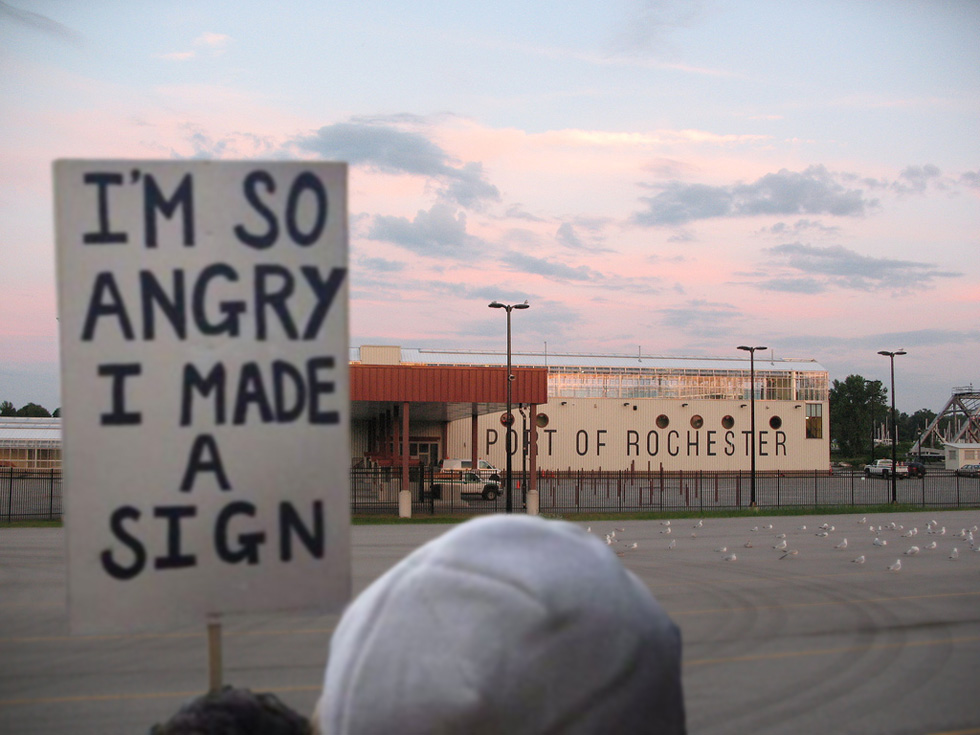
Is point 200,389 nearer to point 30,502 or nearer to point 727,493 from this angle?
point 30,502

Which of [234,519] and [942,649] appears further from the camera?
[942,649]

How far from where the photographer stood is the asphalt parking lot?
7.52 m

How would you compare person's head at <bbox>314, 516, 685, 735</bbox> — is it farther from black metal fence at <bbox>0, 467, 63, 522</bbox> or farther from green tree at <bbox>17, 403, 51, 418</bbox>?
green tree at <bbox>17, 403, 51, 418</bbox>

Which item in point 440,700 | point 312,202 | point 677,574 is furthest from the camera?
point 677,574

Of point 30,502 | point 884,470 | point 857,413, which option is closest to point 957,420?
point 857,413

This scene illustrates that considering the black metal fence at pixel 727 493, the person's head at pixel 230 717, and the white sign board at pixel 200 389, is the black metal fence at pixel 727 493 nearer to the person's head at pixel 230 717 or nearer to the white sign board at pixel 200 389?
the person's head at pixel 230 717

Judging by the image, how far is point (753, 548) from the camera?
2055 cm

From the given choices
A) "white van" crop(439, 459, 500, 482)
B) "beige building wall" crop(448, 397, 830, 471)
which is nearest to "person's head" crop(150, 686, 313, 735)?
"white van" crop(439, 459, 500, 482)

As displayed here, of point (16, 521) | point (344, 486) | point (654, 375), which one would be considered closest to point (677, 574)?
point (344, 486)

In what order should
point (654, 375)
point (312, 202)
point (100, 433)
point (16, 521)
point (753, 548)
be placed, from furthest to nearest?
1. point (654, 375)
2. point (16, 521)
3. point (753, 548)
4. point (312, 202)
5. point (100, 433)

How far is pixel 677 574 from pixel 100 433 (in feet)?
44.5

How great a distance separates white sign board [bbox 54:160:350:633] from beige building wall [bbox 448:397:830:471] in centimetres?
5630

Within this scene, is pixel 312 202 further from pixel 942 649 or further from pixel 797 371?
pixel 797 371

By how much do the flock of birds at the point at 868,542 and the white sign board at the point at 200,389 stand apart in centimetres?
1482
